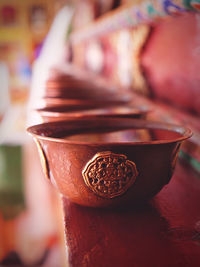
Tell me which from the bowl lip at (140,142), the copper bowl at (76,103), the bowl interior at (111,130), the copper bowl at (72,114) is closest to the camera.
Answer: the bowl lip at (140,142)

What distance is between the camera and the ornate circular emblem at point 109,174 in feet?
1.89

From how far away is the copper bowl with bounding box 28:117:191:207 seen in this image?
573 millimetres

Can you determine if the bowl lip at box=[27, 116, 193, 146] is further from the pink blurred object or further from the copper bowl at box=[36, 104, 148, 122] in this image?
the pink blurred object

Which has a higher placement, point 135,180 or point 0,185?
point 135,180

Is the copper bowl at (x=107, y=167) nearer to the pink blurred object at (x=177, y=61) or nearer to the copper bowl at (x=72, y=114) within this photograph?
the copper bowl at (x=72, y=114)

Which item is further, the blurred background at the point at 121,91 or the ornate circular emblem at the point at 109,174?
the blurred background at the point at 121,91

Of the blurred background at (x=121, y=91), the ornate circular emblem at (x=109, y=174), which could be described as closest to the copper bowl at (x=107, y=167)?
the ornate circular emblem at (x=109, y=174)

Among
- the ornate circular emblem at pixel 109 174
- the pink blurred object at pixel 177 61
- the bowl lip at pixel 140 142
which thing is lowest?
the ornate circular emblem at pixel 109 174

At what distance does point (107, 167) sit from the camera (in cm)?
58

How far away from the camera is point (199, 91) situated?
122 centimetres

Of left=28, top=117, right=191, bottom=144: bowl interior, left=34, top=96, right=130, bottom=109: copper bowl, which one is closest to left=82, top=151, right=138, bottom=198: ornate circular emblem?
left=28, top=117, right=191, bottom=144: bowl interior

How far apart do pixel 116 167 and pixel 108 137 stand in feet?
0.86

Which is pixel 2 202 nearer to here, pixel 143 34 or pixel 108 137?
pixel 143 34

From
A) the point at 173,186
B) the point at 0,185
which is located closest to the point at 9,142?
the point at 0,185
